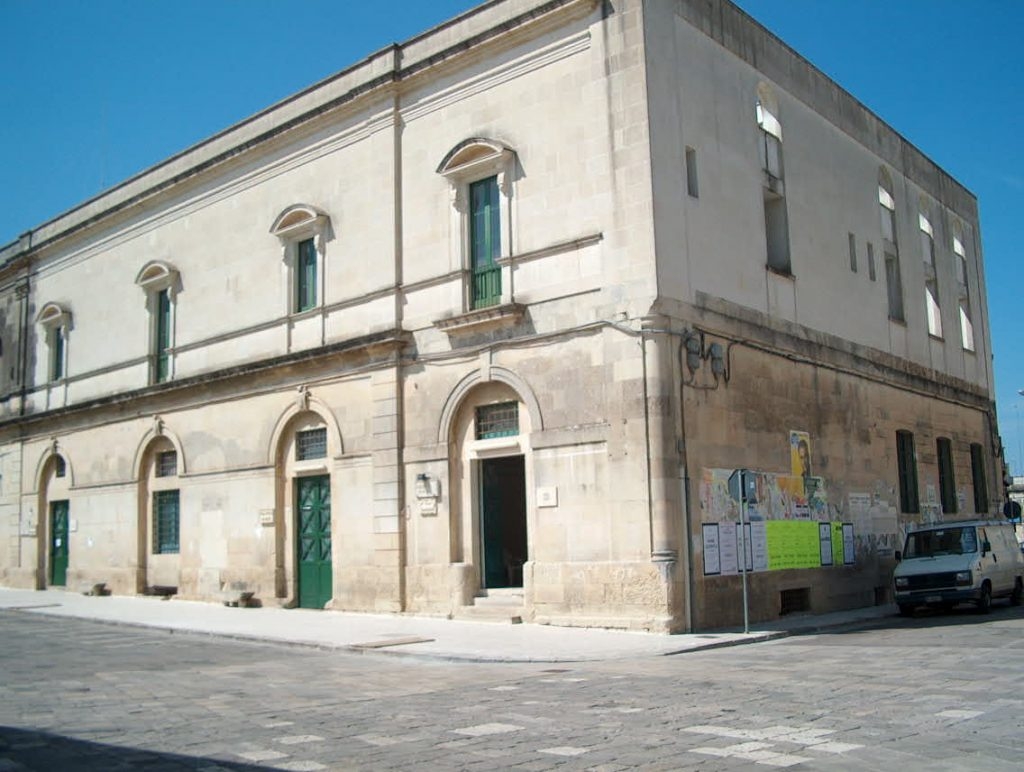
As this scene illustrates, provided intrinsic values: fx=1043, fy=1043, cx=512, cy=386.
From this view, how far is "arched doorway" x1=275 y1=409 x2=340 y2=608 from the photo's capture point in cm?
2266

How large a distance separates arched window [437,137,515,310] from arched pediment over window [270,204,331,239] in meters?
3.87

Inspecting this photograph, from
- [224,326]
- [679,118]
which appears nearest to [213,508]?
[224,326]

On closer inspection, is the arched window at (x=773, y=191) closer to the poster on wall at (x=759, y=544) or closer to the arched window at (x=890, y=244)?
the poster on wall at (x=759, y=544)

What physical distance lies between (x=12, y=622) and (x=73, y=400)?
442 inches

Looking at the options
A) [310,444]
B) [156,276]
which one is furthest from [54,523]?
[310,444]

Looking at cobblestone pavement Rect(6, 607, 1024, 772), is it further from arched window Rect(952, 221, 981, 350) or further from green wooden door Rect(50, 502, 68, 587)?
arched window Rect(952, 221, 981, 350)

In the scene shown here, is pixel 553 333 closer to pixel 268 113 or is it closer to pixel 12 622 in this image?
pixel 268 113

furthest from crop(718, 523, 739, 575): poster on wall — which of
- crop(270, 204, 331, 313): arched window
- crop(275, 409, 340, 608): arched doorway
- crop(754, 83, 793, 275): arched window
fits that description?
crop(270, 204, 331, 313): arched window

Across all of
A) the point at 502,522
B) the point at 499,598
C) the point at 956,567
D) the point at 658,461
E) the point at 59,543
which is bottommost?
the point at 499,598

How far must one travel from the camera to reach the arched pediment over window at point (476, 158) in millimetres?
19734

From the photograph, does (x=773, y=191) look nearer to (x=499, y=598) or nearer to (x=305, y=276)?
→ (x=499, y=598)

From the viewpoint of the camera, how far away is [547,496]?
18266 mm

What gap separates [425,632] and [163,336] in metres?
14.5

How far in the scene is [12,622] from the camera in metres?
21.4
